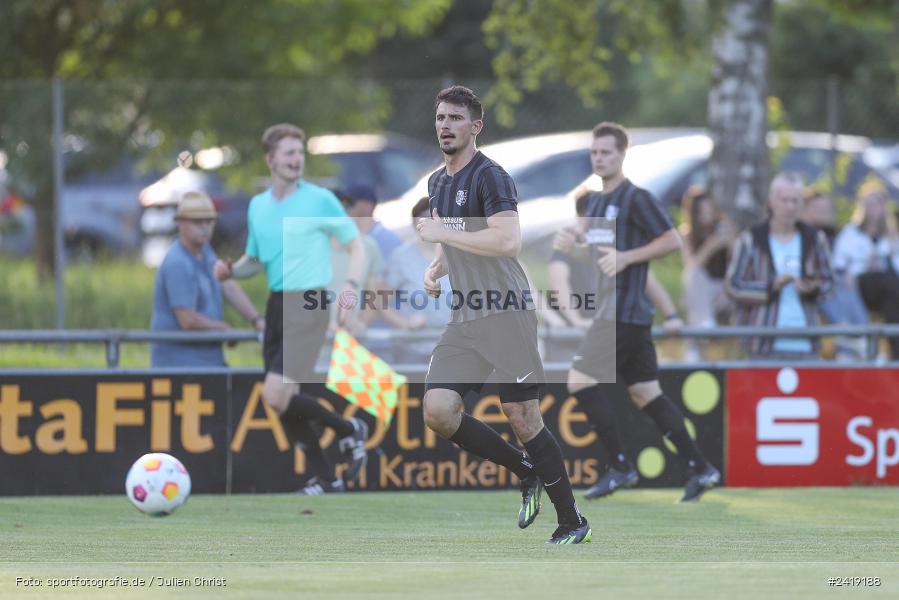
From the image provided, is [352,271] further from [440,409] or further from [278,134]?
[440,409]

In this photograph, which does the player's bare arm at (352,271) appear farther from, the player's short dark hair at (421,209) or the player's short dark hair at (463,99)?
the player's short dark hair at (463,99)

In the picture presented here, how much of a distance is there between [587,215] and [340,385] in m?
2.00

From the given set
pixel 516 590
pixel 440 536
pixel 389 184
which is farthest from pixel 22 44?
pixel 516 590

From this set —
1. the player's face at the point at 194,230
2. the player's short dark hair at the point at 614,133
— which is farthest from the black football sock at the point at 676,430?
the player's face at the point at 194,230

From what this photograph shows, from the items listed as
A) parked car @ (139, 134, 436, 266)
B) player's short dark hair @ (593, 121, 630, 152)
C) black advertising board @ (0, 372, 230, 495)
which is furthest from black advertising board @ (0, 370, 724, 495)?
parked car @ (139, 134, 436, 266)

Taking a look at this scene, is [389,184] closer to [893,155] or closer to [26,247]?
[26,247]

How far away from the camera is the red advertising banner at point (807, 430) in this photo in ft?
37.2

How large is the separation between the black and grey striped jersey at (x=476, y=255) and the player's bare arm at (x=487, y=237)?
0.07 metres

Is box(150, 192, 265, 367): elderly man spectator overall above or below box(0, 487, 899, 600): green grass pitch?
above

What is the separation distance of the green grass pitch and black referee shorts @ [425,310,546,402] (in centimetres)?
79

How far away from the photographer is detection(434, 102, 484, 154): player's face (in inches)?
314

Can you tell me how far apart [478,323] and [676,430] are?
2524 millimetres

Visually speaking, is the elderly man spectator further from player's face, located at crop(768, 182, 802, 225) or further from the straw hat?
player's face, located at crop(768, 182, 802, 225)

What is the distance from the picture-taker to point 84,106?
15.4 m
